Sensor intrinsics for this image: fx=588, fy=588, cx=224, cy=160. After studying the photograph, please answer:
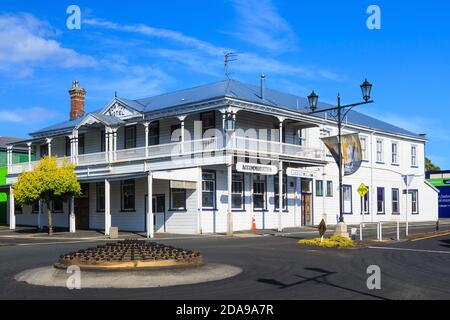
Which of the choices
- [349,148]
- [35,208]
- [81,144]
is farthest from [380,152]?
[35,208]

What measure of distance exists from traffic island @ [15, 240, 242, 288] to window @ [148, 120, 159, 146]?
21.5 meters

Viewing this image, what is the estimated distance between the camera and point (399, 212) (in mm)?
44781

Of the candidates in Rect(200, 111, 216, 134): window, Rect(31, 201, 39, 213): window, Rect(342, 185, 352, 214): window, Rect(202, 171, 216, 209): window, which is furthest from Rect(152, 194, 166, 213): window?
Rect(342, 185, 352, 214): window

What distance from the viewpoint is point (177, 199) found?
3166cm

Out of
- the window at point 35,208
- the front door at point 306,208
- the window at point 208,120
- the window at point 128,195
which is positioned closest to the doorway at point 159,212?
the window at point 128,195

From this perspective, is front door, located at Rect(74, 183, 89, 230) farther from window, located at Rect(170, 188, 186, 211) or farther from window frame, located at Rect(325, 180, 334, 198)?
window frame, located at Rect(325, 180, 334, 198)

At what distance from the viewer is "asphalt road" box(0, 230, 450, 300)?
33.1ft

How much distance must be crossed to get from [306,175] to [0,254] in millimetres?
18445

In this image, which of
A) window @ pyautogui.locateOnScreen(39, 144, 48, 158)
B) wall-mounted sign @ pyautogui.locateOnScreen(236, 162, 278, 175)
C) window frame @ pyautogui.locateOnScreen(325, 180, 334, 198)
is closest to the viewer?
wall-mounted sign @ pyautogui.locateOnScreen(236, 162, 278, 175)

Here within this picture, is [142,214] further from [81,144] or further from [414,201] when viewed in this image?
[414,201]

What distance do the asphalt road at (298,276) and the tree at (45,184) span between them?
11475mm

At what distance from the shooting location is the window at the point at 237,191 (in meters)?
32.3

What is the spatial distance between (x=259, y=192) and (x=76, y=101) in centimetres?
1765
